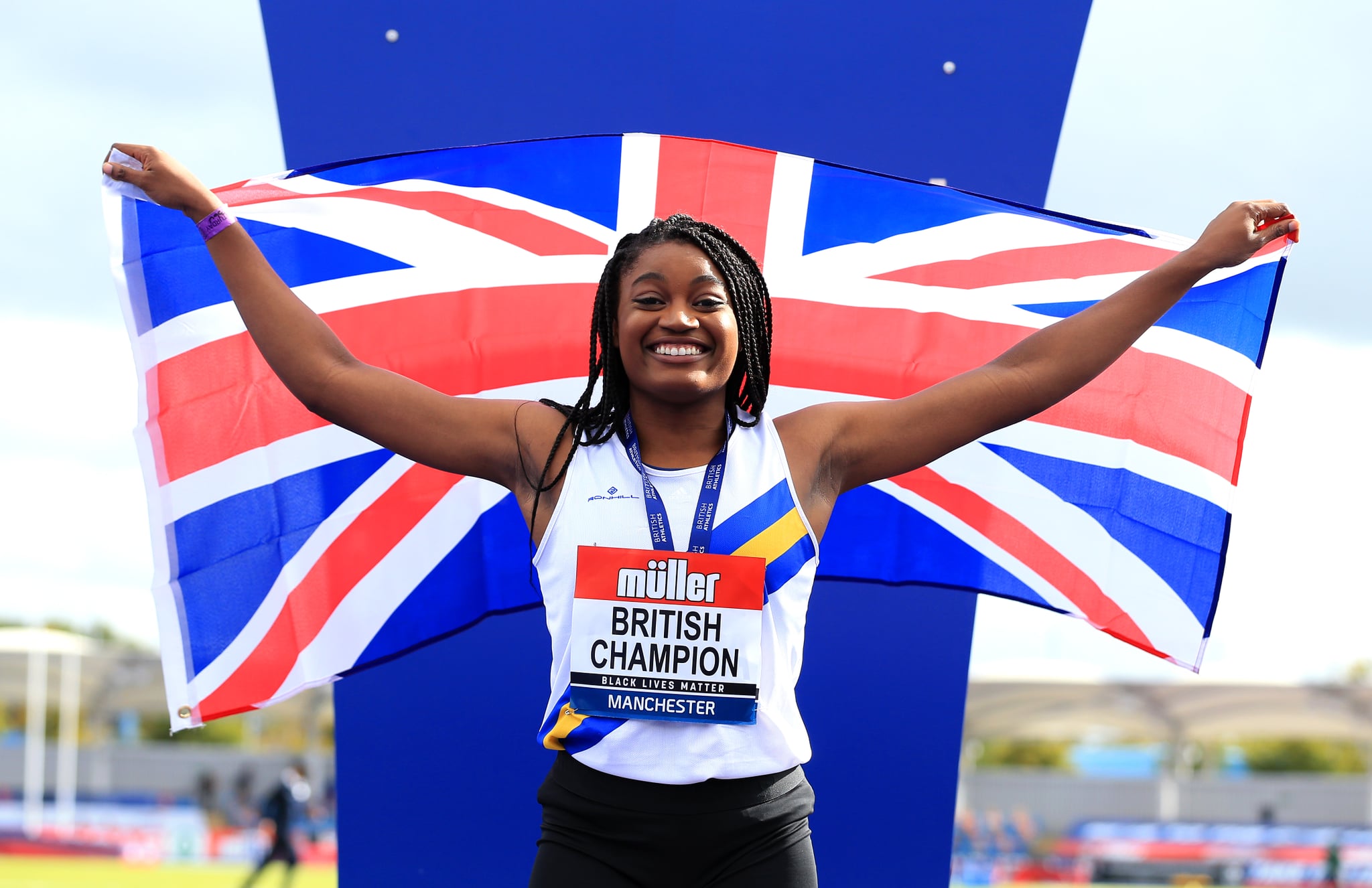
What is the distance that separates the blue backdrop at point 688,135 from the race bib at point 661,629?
6.18 ft

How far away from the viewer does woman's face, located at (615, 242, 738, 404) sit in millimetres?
2119

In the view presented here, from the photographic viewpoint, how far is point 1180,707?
886 inches

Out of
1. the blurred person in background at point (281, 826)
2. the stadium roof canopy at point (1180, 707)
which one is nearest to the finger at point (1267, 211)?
the blurred person in background at point (281, 826)

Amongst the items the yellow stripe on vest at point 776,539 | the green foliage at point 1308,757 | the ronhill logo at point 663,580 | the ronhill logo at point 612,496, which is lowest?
the green foliage at point 1308,757

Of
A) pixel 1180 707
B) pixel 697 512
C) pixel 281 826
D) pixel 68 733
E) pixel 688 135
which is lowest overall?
pixel 68 733

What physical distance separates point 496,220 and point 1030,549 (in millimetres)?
1814

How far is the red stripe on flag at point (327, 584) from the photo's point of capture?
3.21 meters

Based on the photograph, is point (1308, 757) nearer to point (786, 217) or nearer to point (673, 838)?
point (786, 217)

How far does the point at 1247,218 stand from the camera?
7.89ft

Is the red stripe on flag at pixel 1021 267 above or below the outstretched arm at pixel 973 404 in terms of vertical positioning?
above

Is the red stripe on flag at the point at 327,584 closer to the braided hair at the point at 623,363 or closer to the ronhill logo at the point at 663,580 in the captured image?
the braided hair at the point at 623,363

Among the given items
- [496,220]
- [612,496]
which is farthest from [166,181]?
[496,220]

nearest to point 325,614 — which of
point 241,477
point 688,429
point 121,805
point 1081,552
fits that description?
point 241,477

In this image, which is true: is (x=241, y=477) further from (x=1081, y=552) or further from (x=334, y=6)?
(x=1081, y=552)
